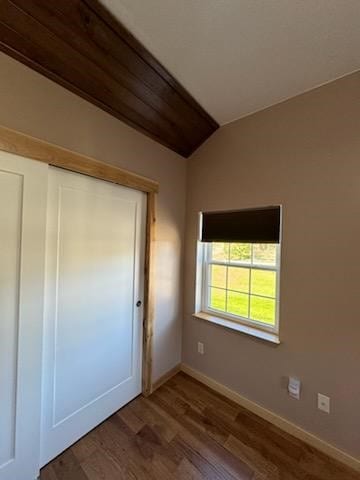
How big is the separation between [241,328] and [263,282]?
1.59 ft

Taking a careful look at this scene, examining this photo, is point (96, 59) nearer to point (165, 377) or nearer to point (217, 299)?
point (217, 299)

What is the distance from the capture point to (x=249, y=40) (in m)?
1.31

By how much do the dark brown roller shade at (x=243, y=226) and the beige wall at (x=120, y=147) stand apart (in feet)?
1.13

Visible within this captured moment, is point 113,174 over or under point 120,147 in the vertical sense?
under

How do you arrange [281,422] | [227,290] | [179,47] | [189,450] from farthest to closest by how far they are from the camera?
1. [227,290]
2. [281,422]
3. [189,450]
4. [179,47]

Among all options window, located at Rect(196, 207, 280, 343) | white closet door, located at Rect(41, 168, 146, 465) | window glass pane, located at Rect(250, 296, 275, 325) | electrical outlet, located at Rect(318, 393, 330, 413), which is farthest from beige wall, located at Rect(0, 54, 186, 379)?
electrical outlet, located at Rect(318, 393, 330, 413)

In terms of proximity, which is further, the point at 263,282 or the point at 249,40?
the point at 263,282

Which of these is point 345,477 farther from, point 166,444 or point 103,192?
point 103,192

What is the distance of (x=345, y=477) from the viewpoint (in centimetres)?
138

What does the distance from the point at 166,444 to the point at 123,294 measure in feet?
3.77

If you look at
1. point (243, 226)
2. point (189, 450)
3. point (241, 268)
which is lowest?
point (189, 450)

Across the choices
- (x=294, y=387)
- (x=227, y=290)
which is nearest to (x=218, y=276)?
(x=227, y=290)

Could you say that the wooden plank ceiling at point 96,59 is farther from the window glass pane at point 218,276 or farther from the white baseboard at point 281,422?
the white baseboard at point 281,422

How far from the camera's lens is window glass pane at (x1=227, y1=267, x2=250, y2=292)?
6.92 feet
